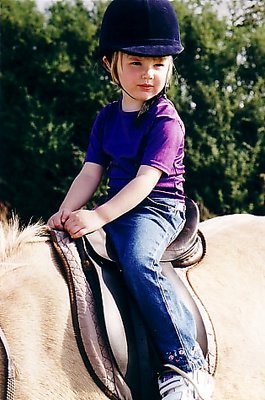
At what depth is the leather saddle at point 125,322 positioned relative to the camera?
123 inches

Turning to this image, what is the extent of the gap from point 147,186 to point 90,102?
7441mm

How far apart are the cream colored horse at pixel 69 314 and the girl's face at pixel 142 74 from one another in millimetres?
741

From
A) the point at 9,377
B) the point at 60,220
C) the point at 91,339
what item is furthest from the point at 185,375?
the point at 60,220

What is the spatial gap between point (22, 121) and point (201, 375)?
7.88 meters

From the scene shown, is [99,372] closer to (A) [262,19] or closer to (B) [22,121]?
(B) [22,121]

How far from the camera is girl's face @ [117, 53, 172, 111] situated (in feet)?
11.1

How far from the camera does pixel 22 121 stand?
1073 cm

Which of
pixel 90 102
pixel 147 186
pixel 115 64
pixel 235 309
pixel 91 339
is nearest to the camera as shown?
pixel 91 339

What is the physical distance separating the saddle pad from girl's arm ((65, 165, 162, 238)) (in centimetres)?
16

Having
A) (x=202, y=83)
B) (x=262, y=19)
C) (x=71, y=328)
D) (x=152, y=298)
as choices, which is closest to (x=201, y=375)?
(x=152, y=298)

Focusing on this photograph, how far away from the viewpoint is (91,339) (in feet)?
10.0

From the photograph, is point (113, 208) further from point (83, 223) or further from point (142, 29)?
point (142, 29)

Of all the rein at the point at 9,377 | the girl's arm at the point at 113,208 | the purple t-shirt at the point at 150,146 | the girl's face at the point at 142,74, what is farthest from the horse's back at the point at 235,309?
the rein at the point at 9,377

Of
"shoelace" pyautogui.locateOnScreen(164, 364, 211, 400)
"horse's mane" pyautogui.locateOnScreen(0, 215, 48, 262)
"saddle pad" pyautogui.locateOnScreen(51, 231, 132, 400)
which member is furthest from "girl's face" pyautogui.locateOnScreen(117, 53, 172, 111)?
"shoelace" pyautogui.locateOnScreen(164, 364, 211, 400)
